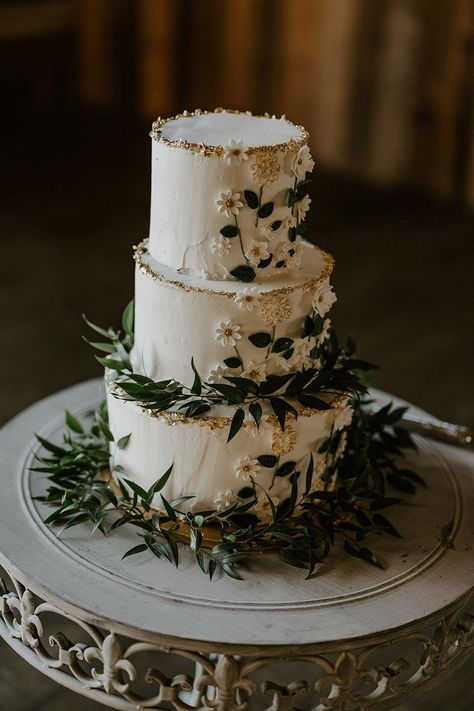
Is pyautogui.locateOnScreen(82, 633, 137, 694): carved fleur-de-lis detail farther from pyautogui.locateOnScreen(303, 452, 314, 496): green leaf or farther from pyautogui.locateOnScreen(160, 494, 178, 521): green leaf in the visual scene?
pyautogui.locateOnScreen(303, 452, 314, 496): green leaf

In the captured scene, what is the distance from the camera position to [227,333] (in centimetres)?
183

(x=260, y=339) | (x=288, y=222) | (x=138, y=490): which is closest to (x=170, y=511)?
(x=138, y=490)

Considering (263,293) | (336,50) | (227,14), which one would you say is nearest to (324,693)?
(263,293)

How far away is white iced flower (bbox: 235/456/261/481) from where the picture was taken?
1901 mm

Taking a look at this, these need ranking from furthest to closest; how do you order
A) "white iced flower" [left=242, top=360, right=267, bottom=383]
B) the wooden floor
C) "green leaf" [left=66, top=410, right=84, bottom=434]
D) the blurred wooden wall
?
the blurred wooden wall → the wooden floor → "green leaf" [left=66, top=410, right=84, bottom=434] → "white iced flower" [left=242, top=360, right=267, bottom=383]

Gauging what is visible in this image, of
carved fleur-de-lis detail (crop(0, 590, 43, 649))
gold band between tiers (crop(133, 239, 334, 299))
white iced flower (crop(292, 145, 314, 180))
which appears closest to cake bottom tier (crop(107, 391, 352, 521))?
gold band between tiers (crop(133, 239, 334, 299))

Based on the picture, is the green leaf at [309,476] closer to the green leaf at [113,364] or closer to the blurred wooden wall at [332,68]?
the green leaf at [113,364]

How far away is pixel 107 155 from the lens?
23.0 ft

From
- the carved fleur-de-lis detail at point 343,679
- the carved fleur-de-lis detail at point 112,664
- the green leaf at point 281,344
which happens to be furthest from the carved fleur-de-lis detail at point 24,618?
the green leaf at point 281,344

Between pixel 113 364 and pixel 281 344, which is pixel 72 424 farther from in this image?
pixel 281 344

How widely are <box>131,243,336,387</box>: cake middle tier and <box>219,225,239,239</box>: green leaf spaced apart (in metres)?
0.10

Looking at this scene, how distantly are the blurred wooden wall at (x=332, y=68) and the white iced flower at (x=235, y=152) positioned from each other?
4616 millimetres

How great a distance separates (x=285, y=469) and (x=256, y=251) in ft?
1.52

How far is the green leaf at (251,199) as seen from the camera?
1.78 m
